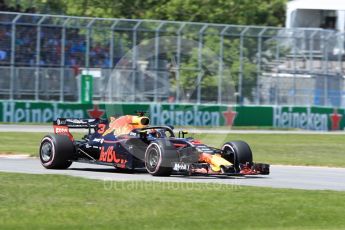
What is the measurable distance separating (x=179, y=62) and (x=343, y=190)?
75.6 ft

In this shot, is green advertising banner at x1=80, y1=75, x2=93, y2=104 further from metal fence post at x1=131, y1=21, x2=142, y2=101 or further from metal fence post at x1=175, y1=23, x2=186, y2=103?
metal fence post at x1=175, y1=23, x2=186, y2=103

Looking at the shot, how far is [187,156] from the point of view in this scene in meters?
16.6

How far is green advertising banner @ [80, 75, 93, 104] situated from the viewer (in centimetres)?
3716

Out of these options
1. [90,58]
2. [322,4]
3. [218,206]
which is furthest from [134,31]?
[218,206]

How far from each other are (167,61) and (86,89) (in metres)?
3.68

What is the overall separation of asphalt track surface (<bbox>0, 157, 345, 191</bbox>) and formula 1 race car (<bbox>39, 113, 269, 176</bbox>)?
19cm

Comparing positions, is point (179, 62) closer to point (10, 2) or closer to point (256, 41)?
point (256, 41)

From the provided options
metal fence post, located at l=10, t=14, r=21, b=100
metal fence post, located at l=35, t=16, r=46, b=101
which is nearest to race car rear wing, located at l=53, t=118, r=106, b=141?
metal fence post, located at l=10, t=14, r=21, b=100

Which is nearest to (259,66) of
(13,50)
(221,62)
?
(221,62)

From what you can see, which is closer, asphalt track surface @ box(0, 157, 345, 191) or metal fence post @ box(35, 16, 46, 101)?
asphalt track surface @ box(0, 157, 345, 191)

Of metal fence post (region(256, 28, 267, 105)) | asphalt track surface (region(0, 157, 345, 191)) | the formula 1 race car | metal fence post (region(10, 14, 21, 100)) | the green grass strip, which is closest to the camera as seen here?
the green grass strip

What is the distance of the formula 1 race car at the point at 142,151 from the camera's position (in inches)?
648

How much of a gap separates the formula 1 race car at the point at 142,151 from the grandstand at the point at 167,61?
17.8 metres

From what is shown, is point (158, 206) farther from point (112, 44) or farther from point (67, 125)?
point (112, 44)
